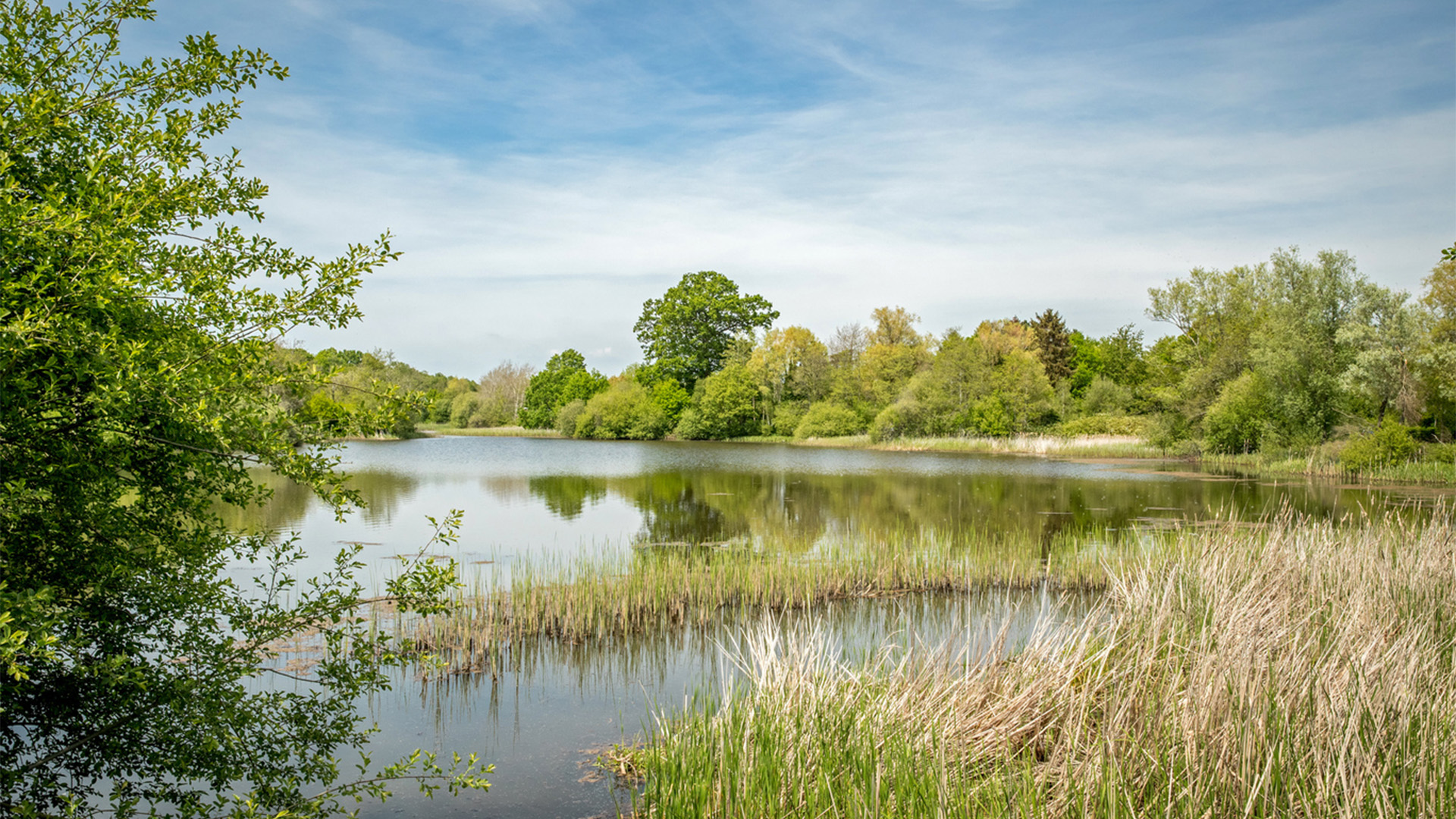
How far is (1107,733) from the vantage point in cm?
376

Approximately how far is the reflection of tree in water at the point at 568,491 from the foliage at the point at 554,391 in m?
42.3

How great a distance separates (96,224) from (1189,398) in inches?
1692

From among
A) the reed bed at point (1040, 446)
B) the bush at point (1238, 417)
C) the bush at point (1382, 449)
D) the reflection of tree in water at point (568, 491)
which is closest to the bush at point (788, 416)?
the reed bed at point (1040, 446)

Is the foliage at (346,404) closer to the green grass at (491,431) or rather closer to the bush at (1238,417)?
the bush at (1238,417)

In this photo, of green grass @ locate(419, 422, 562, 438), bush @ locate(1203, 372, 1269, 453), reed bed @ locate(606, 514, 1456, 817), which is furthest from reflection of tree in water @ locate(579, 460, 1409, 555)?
green grass @ locate(419, 422, 562, 438)

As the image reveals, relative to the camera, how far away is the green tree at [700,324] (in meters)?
68.2

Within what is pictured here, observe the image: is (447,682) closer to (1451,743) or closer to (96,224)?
(96,224)

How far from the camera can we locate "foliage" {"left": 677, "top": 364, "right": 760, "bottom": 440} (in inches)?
2413

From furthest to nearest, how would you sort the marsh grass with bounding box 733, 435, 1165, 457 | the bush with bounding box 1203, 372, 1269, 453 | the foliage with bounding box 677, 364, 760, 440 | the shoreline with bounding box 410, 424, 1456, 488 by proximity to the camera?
the foliage with bounding box 677, 364, 760, 440, the marsh grass with bounding box 733, 435, 1165, 457, the bush with bounding box 1203, 372, 1269, 453, the shoreline with bounding box 410, 424, 1456, 488

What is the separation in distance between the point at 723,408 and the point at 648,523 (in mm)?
42948

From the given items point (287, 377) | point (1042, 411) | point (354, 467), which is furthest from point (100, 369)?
point (1042, 411)

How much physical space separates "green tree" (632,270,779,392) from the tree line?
5.6 inches

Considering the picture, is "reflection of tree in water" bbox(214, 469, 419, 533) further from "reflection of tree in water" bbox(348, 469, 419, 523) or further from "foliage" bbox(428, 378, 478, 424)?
"foliage" bbox(428, 378, 478, 424)

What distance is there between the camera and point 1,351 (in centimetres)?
290
